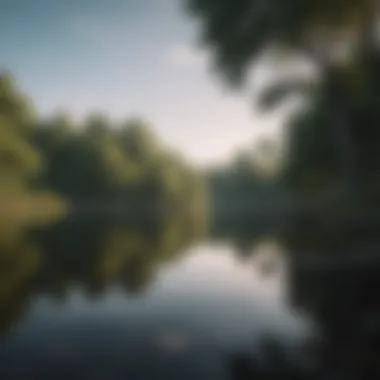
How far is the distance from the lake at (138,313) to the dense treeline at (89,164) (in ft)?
6.98

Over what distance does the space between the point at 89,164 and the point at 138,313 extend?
15.3 ft

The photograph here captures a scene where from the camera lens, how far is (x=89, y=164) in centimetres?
636

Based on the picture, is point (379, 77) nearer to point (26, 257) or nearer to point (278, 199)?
point (278, 199)

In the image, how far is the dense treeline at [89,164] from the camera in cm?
566

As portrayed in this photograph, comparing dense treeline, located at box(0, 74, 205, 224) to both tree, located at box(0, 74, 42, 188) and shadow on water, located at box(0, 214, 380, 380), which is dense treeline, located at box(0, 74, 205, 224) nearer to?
tree, located at box(0, 74, 42, 188)

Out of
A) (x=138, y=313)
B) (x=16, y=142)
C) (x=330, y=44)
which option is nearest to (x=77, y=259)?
(x=138, y=313)

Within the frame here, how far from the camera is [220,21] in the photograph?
15.2 feet

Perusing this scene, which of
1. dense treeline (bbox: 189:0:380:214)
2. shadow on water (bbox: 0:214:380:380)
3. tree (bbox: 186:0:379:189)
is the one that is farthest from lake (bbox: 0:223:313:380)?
tree (bbox: 186:0:379:189)

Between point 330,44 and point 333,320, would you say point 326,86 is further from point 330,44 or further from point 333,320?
point 333,320

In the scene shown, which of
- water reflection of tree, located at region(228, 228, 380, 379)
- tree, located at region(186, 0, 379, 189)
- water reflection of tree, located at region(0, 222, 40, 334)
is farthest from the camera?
tree, located at region(186, 0, 379, 189)

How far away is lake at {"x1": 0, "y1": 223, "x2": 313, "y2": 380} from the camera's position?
1461 mm

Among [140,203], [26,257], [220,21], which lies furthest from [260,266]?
[140,203]

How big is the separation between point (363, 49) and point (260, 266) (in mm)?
2575

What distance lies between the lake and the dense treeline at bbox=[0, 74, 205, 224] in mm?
2128
